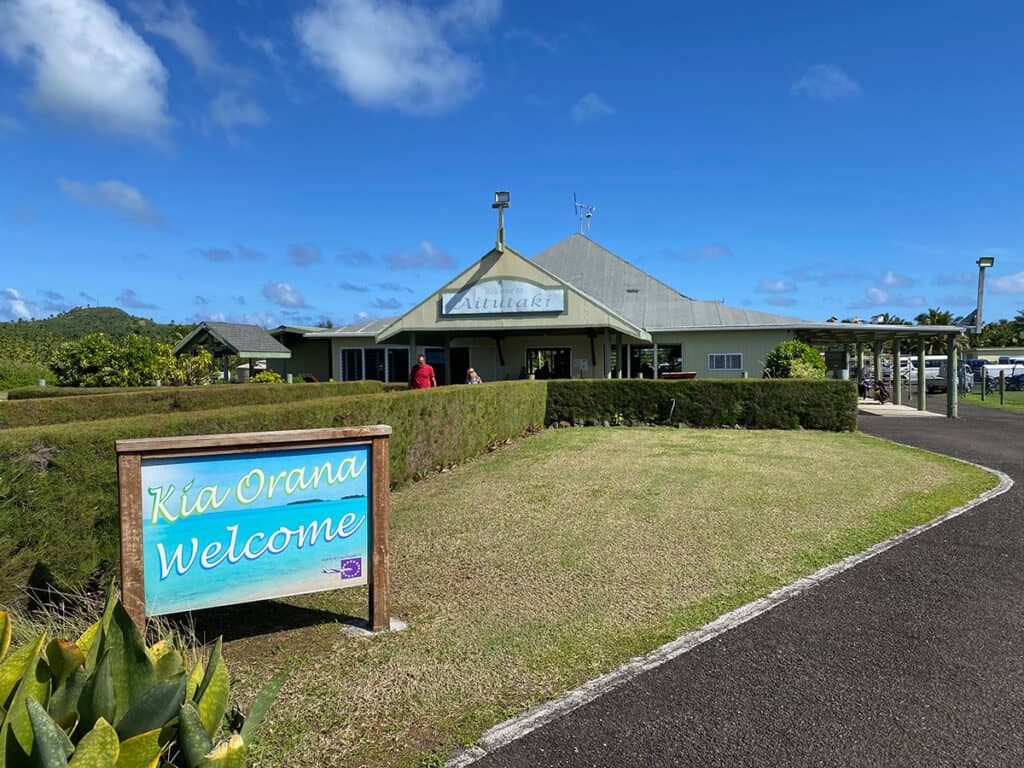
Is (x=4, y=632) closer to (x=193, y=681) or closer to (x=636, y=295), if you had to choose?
(x=193, y=681)

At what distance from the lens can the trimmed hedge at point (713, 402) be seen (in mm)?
15383

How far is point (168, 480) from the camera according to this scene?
140 inches

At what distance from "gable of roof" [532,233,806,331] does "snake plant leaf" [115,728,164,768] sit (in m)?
24.1

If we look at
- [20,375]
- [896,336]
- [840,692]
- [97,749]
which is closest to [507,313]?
[896,336]

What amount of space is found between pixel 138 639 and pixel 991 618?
16.0 feet

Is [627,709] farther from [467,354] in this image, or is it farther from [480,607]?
[467,354]

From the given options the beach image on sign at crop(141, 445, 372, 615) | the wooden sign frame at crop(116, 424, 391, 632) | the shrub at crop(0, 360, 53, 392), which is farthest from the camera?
the shrub at crop(0, 360, 53, 392)

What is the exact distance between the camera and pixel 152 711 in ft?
6.41

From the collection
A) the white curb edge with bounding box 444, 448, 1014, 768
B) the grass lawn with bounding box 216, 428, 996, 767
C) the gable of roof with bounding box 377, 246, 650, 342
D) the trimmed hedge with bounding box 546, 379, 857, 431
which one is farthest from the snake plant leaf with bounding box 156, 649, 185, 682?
the gable of roof with bounding box 377, 246, 650, 342

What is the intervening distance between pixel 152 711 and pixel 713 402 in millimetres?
15118

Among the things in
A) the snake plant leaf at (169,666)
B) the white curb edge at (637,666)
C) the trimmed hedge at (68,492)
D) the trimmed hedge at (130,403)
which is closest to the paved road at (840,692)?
the white curb edge at (637,666)

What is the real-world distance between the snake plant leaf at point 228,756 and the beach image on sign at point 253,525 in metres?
1.97

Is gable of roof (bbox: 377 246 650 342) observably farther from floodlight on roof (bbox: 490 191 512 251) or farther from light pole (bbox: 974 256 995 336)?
light pole (bbox: 974 256 995 336)

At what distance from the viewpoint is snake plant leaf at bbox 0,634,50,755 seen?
1779 mm
